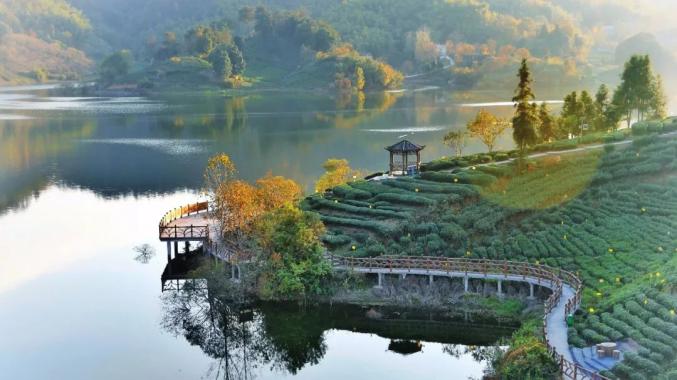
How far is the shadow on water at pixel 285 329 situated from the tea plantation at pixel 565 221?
5.68 metres

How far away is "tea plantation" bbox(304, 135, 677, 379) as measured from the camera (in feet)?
126

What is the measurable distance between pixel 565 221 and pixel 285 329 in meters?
19.6

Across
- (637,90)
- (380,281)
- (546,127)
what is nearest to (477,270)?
(380,281)

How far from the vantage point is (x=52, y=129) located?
A: 415ft

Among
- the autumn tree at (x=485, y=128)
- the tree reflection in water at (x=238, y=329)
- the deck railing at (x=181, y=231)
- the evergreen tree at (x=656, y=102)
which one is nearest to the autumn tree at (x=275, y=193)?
the deck railing at (x=181, y=231)

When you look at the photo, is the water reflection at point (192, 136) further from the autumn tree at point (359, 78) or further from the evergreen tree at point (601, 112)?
the evergreen tree at point (601, 112)

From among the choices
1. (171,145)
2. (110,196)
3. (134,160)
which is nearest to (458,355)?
(110,196)

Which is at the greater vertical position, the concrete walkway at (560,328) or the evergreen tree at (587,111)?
the evergreen tree at (587,111)

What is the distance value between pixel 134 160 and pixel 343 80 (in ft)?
342

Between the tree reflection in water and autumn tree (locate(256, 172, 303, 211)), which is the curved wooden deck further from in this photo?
autumn tree (locate(256, 172, 303, 211))

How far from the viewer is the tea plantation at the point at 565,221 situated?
126ft

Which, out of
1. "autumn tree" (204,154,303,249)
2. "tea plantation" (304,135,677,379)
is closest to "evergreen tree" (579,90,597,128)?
"tea plantation" (304,135,677,379)

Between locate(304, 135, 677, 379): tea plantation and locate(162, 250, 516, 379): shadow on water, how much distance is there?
5675 millimetres

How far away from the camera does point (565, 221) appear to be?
52281mm
